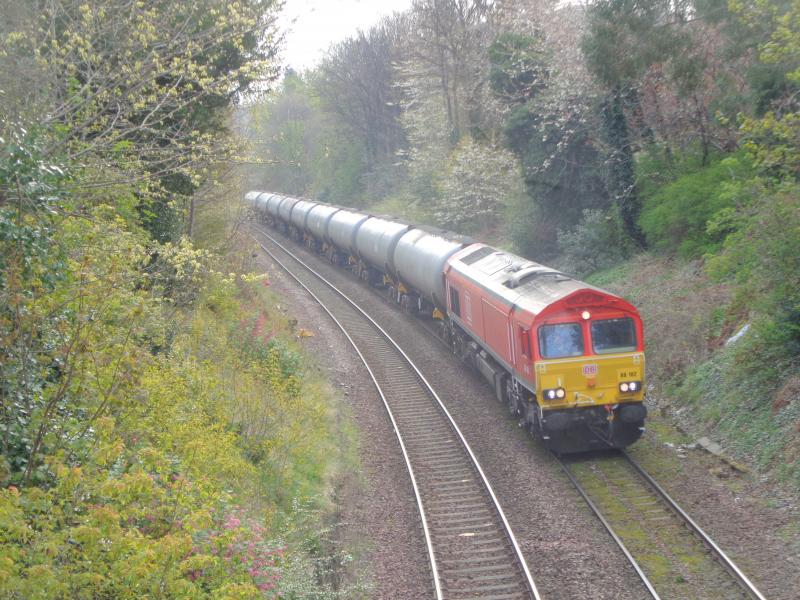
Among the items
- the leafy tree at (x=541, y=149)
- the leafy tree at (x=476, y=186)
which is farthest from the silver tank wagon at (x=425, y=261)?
the leafy tree at (x=476, y=186)

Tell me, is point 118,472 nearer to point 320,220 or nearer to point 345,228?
point 345,228

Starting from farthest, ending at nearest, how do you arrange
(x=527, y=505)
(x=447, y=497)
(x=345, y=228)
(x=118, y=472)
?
1. (x=345, y=228)
2. (x=447, y=497)
3. (x=527, y=505)
4. (x=118, y=472)

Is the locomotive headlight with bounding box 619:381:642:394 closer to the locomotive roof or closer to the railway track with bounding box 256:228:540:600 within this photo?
the locomotive roof

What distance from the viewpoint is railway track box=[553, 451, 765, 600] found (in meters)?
8.88

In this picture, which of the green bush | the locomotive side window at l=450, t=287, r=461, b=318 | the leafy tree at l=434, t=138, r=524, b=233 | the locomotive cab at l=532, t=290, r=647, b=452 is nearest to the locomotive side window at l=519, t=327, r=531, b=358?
the locomotive cab at l=532, t=290, r=647, b=452

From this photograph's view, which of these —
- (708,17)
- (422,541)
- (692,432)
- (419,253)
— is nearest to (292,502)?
(422,541)

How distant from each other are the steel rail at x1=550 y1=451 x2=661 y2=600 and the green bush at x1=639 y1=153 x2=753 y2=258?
8.65 meters

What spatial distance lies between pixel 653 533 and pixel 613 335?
3.71 metres

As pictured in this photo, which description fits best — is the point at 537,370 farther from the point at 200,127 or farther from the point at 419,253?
the point at 419,253

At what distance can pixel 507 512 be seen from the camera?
11484 mm

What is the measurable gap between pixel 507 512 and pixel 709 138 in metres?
14.6

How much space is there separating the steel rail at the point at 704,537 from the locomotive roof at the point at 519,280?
2.88 metres

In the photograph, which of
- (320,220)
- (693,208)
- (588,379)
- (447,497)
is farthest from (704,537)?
(320,220)

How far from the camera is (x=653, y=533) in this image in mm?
10398
